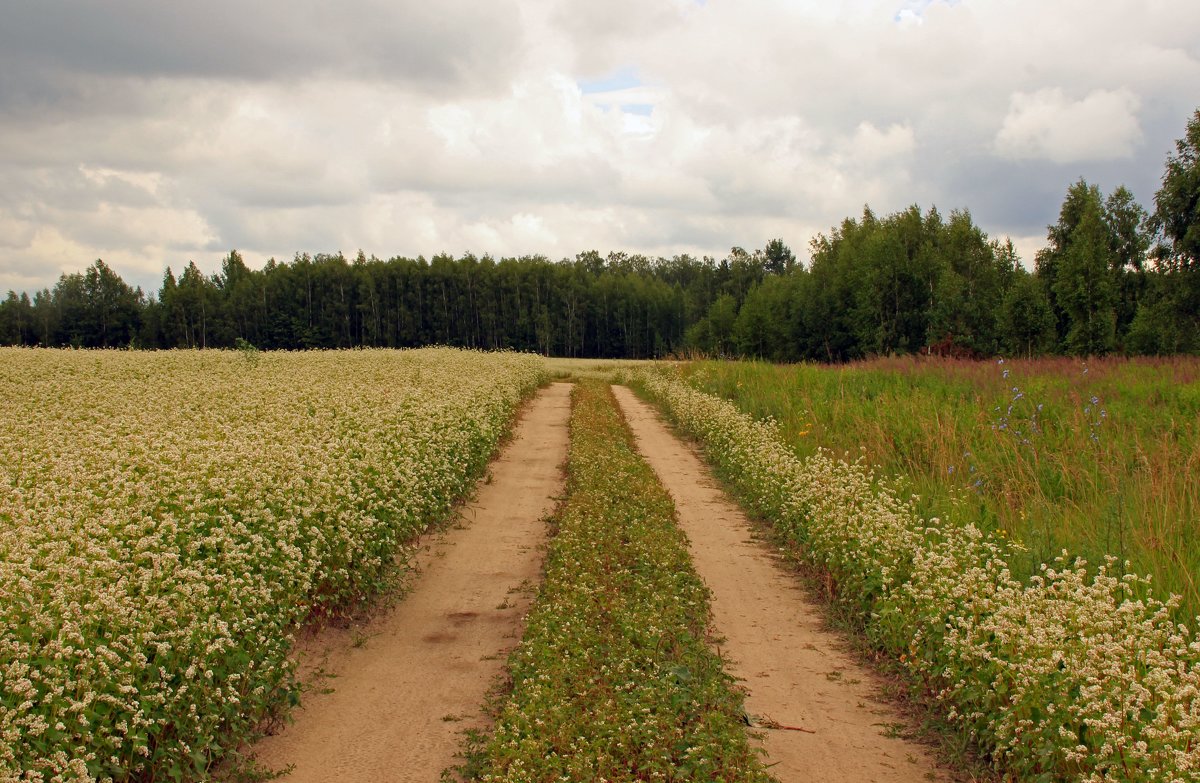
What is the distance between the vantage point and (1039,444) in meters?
12.7

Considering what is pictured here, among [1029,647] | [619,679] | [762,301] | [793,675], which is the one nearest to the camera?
[1029,647]

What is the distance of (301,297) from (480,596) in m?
102

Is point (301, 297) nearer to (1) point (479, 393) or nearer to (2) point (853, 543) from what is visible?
(1) point (479, 393)

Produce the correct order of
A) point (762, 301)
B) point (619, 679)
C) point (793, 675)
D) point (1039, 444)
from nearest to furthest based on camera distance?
point (619, 679) → point (793, 675) → point (1039, 444) → point (762, 301)

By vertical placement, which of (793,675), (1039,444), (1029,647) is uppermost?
(1039,444)

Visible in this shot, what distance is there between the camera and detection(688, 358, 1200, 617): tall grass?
7918mm

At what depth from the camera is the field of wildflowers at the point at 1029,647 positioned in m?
4.82

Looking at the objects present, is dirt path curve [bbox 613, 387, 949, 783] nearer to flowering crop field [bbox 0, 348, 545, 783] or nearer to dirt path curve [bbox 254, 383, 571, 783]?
dirt path curve [bbox 254, 383, 571, 783]

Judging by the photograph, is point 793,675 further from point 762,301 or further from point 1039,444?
point 762,301

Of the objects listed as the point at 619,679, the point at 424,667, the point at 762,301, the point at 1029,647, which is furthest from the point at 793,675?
the point at 762,301

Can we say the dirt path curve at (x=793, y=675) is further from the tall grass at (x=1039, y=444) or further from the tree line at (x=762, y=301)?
the tree line at (x=762, y=301)

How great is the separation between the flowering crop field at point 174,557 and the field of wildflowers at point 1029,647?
4692mm

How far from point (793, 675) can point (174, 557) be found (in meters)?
4.88

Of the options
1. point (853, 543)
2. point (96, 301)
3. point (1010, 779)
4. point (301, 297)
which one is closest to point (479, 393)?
point (853, 543)
